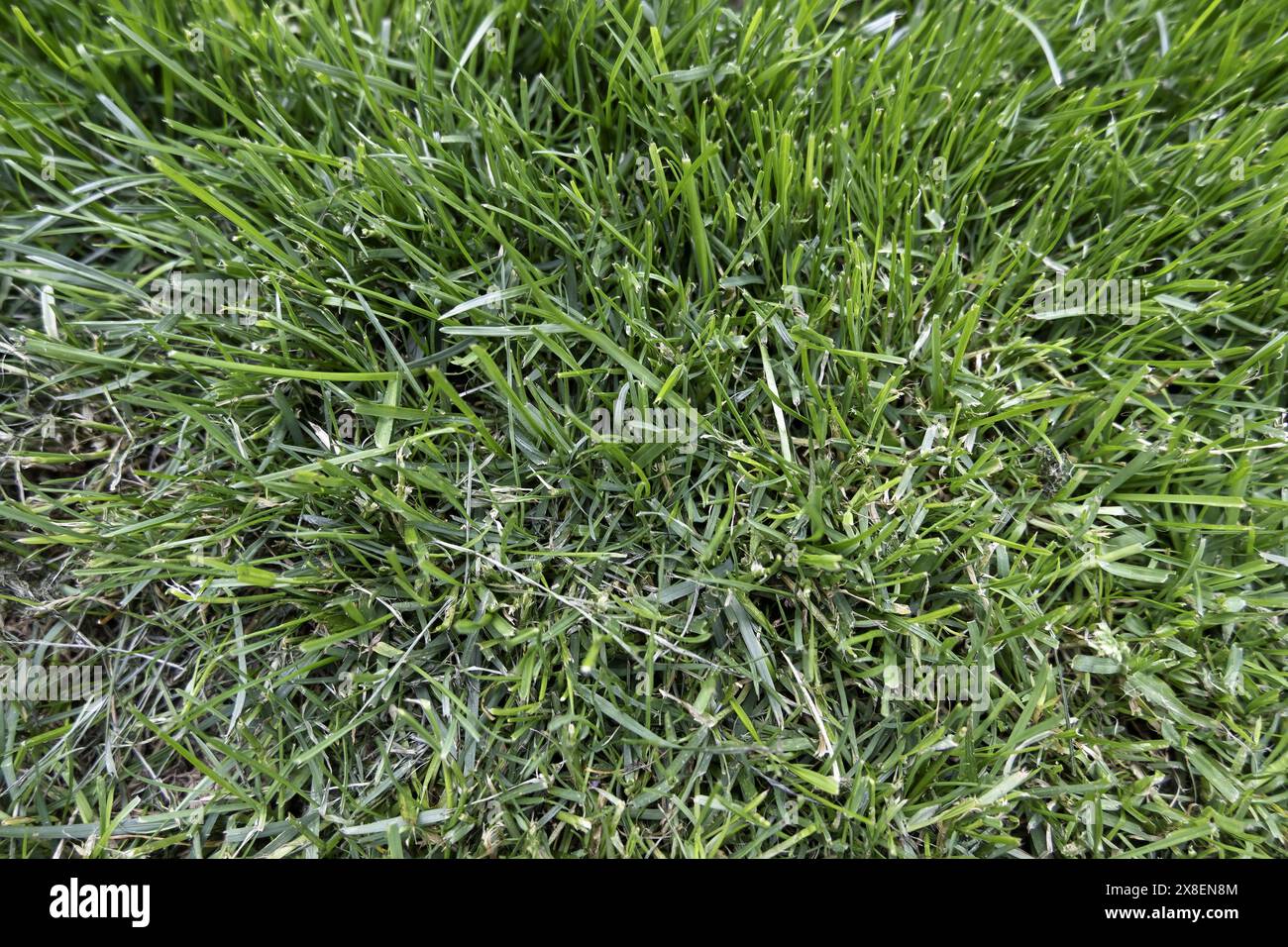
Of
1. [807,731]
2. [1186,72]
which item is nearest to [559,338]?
[807,731]

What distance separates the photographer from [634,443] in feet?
5.85

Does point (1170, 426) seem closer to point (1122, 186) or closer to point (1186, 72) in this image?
point (1122, 186)

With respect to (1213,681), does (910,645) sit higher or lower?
higher

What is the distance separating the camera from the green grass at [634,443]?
1.73 meters

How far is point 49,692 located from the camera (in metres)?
A: 1.83

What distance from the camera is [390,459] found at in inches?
71.9

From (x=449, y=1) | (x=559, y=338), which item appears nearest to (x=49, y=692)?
(x=559, y=338)

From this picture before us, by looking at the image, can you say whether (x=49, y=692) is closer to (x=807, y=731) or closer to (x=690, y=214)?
(x=807, y=731)

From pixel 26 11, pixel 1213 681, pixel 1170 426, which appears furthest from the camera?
pixel 26 11

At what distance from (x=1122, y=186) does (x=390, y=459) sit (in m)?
1.97

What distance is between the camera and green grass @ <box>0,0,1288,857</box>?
173cm
